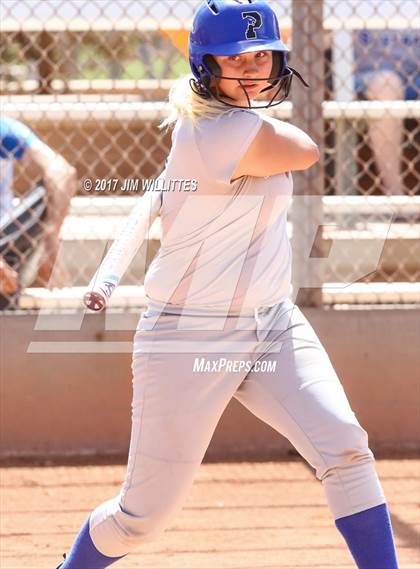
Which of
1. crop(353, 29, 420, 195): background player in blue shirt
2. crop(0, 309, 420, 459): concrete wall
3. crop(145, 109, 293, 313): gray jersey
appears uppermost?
crop(145, 109, 293, 313): gray jersey

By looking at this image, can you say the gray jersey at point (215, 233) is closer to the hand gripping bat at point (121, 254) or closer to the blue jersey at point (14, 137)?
the hand gripping bat at point (121, 254)

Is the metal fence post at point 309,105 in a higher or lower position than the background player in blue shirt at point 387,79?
higher

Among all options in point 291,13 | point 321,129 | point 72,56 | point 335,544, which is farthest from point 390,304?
point 72,56

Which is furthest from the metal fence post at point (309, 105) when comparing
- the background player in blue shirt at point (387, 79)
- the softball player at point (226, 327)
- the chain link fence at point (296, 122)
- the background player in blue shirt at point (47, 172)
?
the softball player at point (226, 327)

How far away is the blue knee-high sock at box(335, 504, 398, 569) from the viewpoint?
2.97 m

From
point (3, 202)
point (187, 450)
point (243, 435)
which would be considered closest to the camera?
point (187, 450)

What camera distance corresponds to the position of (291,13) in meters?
5.40

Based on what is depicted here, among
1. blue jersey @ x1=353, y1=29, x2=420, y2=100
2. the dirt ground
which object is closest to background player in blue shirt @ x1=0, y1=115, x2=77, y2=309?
the dirt ground

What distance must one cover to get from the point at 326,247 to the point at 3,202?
162 centimetres

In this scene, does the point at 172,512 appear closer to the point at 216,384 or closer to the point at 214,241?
the point at 216,384

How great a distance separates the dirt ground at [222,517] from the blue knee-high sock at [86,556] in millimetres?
784

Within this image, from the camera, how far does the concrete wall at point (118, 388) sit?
5332 millimetres

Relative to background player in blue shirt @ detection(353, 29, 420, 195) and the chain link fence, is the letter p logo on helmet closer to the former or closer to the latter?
the chain link fence

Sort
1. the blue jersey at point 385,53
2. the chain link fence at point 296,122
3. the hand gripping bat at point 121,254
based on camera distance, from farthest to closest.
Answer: the blue jersey at point 385,53
the chain link fence at point 296,122
the hand gripping bat at point 121,254
